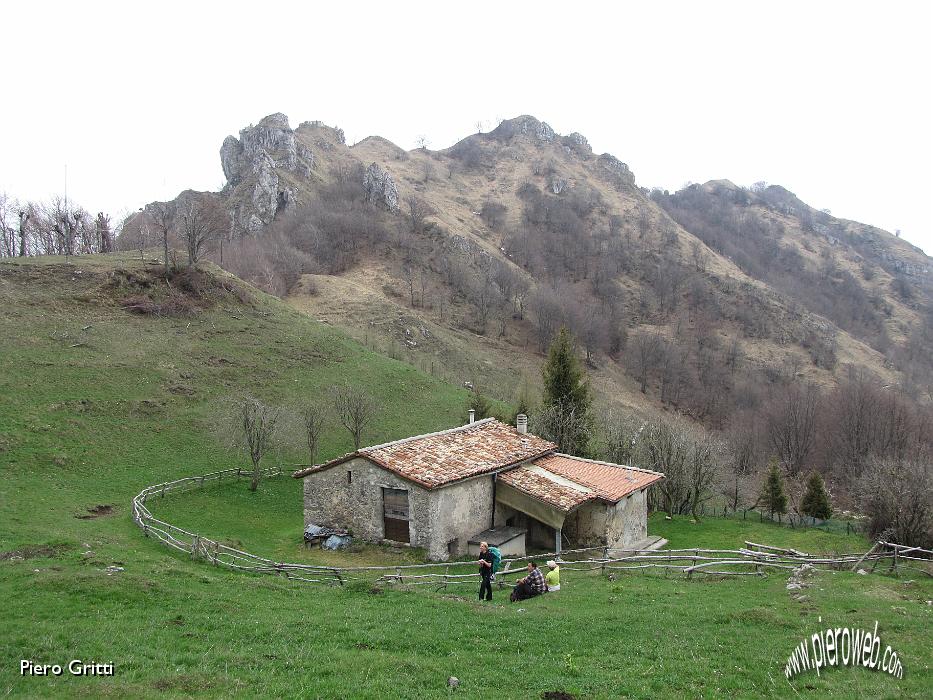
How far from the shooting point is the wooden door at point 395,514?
1019 inches

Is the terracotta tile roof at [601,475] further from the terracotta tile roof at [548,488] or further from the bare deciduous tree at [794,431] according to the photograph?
the bare deciduous tree at [794,431]

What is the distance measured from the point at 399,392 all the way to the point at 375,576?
32.7 metres

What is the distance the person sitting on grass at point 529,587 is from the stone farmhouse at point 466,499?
7455mm

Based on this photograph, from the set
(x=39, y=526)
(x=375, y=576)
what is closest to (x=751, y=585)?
(x=375, y=576)

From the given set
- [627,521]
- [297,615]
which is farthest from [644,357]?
[297,615]

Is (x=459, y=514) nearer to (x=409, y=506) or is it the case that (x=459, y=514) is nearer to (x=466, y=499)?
(x=466, y=499)

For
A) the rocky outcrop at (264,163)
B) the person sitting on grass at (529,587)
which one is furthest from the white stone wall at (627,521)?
the rocky outcrop at (264,163)

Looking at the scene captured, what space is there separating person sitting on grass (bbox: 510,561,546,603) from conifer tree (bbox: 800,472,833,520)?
34.8 meters

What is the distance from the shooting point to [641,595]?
1794 cm

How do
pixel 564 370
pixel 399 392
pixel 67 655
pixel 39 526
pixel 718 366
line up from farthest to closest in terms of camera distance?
Result: pixel 718 366 → pixel 399 392 → pixel 564 370 → pixel 39 526 → pixel 67 655

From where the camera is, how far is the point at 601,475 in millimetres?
29938

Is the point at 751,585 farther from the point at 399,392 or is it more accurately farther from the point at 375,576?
the point at 399,392
